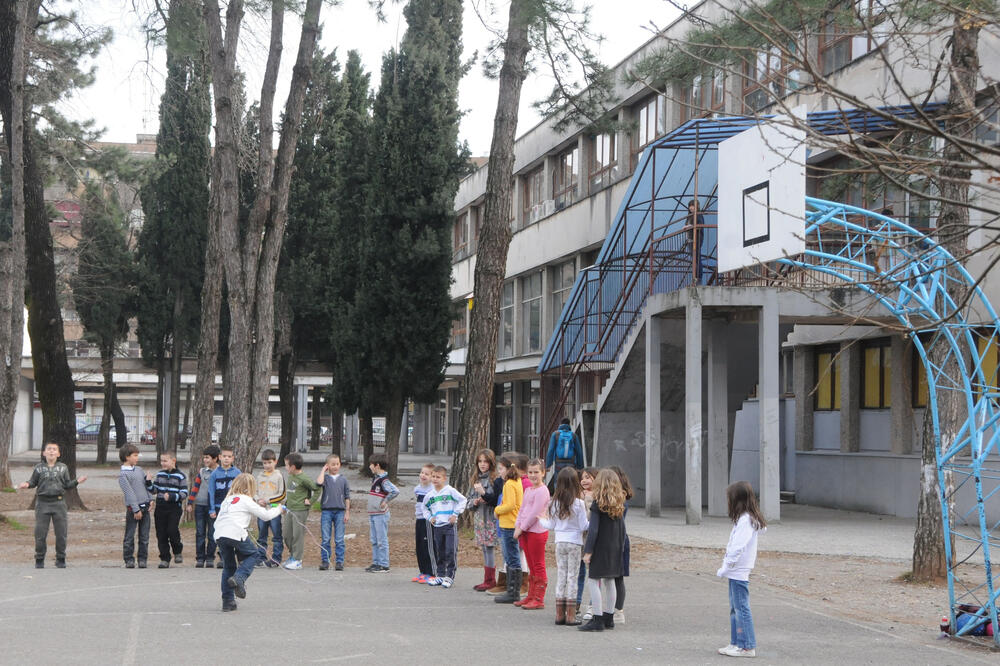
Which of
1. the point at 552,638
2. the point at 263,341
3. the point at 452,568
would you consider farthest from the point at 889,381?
the point at 552,638

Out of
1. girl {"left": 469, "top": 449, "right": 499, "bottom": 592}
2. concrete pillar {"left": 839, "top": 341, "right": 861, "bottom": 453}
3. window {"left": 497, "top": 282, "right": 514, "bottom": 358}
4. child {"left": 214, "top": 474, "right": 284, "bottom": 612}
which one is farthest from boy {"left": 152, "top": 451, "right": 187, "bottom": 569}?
window {"left": 497, "top": 282, "right": 514, "bottom": 358}

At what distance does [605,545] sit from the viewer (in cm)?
1005

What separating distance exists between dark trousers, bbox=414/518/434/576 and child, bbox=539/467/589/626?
9.27 feet

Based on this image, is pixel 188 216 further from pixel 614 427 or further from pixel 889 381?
pixel 889 381

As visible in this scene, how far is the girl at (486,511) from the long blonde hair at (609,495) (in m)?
2.21

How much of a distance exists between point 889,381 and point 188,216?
2554cm

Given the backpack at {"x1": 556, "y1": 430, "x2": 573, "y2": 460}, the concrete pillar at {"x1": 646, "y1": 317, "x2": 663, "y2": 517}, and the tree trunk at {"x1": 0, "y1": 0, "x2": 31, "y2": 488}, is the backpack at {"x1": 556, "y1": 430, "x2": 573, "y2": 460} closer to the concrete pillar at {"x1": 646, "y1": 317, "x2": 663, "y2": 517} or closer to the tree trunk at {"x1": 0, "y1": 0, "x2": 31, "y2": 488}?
the concrete pillar at {"x1": 646, "y1": 317, "x2": 663, "y2": 517}

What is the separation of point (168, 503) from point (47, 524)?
1390 millimetres

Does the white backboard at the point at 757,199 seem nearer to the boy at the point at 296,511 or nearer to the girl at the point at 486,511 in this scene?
the girl at the point at 486,511

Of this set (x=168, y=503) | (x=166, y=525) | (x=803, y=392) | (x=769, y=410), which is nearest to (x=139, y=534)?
(x=166, y=525)

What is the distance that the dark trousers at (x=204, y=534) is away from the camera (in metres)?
14.6

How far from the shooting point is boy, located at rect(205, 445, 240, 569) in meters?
14.3

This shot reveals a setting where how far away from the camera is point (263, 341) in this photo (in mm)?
19422

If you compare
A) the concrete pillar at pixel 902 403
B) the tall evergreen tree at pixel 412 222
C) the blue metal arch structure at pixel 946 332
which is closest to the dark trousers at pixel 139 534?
the blue metal arch structure at pixel 946 332
